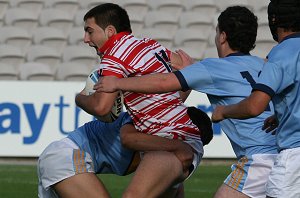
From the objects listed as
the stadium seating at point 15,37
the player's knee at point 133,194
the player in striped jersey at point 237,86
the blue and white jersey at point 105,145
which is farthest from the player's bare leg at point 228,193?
the stadium seating at point 15,37

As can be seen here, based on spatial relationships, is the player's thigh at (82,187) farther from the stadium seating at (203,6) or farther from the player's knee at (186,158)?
the stadium seating at (203,6)

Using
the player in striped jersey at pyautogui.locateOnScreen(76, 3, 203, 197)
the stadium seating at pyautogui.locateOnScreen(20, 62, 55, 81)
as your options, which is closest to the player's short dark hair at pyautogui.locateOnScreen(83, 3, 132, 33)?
the player in striped jersey at pyautogui.locateOnScreen(76, 3, 203, 197)

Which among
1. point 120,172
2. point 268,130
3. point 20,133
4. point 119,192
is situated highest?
point 268,130

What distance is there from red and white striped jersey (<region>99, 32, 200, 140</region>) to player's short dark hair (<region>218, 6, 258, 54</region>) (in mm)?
481

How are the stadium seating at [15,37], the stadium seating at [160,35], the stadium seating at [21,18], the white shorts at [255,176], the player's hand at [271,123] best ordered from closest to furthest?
the player's hand at [271,123] → the white shorts at [255,176] → the stadium seating at [160,35] → the stadium seating at [15,37] → the stadium seating at [21,18]

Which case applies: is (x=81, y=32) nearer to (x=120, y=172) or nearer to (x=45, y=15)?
(x=45, y=15)

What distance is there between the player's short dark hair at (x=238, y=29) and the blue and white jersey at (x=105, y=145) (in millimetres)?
970

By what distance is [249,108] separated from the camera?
183 inches

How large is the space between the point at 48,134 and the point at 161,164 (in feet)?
26.4

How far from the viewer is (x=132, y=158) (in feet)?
20.8

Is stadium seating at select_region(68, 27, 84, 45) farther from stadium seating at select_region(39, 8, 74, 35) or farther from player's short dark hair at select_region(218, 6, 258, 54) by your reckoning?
player's short dark hair at select_region(218, 6, 258, 54)

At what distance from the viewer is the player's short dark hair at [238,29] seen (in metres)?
5.83

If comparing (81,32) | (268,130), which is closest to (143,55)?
(268,130)

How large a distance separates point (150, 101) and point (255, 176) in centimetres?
89
